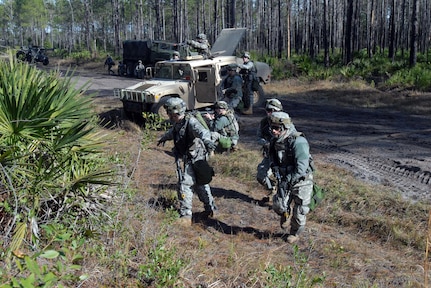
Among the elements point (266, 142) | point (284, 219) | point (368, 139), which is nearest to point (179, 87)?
point (368, 139)

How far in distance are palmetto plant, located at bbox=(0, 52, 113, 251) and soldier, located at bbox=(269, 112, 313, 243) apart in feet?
6.22

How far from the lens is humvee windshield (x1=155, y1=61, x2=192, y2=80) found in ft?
37.4

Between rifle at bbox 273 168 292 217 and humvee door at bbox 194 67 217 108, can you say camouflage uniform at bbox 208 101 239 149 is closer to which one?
rifle at bbox 273 168 292 217

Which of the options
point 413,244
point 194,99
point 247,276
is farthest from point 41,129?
point 194,99

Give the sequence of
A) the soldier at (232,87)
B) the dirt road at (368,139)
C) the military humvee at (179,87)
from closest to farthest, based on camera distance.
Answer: the dirt road at (368,139) < the military humvee at (179,87) < the soldier at (232,87)

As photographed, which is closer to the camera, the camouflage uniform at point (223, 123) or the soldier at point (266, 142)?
the soldier at point (266, 142)

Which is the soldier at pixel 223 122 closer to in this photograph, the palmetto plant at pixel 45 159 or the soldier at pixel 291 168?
the soldier at pixel 291 168

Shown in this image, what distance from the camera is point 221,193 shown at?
285 inches

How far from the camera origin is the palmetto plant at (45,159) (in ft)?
13.8

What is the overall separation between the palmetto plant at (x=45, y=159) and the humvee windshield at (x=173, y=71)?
6.48 meters

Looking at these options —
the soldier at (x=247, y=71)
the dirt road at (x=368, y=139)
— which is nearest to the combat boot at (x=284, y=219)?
the dirt road at (x=368, y=139)

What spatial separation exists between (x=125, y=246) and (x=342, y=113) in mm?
10634

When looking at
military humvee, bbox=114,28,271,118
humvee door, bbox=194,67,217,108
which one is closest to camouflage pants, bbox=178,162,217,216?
military humvee, bbox=114,28,271,118

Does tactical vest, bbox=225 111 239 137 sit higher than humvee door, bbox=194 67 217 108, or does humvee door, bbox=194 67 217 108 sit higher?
humvee door, bbox=194 67 217 108
